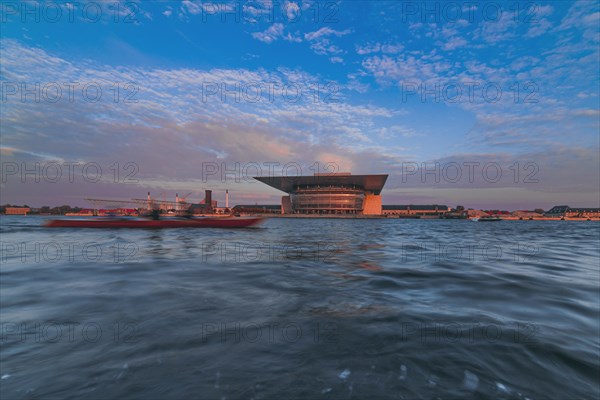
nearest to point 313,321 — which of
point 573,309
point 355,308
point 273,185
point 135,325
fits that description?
point 355,308

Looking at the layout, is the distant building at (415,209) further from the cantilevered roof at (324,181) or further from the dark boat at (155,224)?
the dark boat at (155,224)

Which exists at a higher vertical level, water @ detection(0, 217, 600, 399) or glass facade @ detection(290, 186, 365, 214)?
glass facade @ detection(290, 186, 365, 214)

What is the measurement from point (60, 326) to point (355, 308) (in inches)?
196

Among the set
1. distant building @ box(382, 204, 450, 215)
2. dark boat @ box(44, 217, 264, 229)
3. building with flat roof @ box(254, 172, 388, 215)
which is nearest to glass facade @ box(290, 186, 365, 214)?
building with flat roof @ box(254, 172, 388, 215)

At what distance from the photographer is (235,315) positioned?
15.5ft

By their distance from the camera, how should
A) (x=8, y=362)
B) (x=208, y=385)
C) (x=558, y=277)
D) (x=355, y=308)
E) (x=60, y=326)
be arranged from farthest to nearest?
(x=558, y=277) → (x=355, y=308) → (x=60, y=326) → (x=8, y=362) → (x=208, y=385)

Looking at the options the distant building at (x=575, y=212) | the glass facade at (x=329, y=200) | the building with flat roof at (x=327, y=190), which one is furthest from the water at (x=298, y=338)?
the distant building at (x=575, y=212)

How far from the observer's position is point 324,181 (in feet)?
337

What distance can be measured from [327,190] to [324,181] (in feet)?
13.0

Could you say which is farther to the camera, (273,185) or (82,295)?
(273,185)

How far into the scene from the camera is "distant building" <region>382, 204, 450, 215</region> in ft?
426

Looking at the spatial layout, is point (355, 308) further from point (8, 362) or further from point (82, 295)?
point (82, 295)

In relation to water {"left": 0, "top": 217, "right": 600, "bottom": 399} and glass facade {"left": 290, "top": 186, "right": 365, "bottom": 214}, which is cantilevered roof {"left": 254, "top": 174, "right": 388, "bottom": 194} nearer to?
glass facade {"left": 290, "top": 186, "right": 365, "bottom": 214}

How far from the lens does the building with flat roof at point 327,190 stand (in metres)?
101
